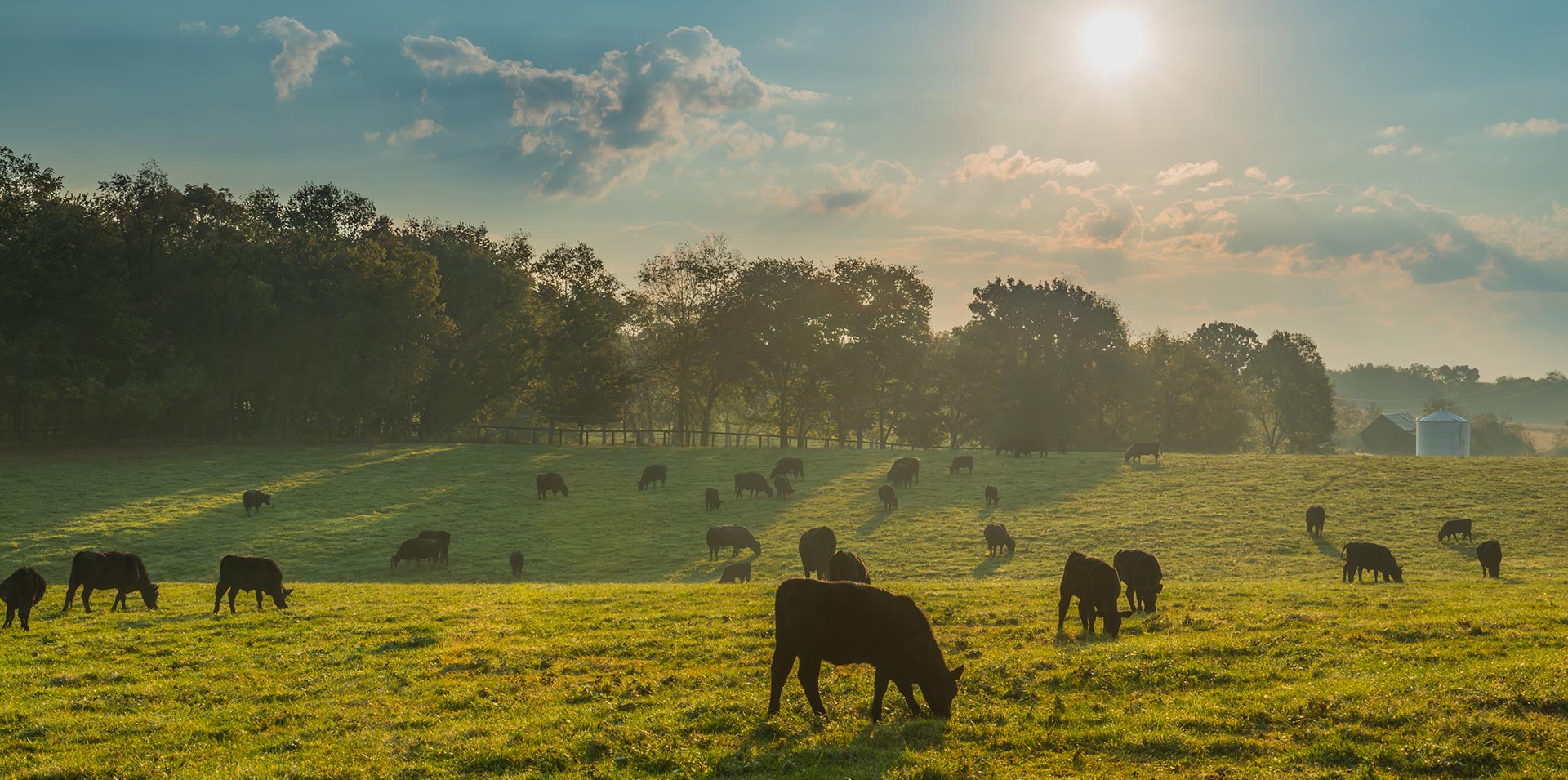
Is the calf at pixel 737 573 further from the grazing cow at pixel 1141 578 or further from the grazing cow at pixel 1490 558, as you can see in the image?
the grazing cow at pixel 1490 558

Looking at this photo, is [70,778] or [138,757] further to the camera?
[138,757]

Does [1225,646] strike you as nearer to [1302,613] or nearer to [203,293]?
[1302,613]

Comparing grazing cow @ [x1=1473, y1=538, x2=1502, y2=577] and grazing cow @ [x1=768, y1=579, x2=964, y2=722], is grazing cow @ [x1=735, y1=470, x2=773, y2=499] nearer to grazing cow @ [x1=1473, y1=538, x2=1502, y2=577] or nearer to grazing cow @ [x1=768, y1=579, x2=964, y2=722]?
grazing cow @ [x1=1473, y1=538, x2=1502, y2=577]

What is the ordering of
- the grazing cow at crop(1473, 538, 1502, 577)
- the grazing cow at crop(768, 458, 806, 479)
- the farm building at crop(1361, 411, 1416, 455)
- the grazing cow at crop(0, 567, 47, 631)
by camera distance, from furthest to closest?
the farm building at crop(1361, 411, 1416, 455), the grazing cow at crop(768, 458, 806, 479), the grazing cow at crop(1473, 538, 1502, 577), the grazing cow at crop(0, 567, 47, 631)

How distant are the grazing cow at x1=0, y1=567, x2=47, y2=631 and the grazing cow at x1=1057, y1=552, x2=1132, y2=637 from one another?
67.1ft

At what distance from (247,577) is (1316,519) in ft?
128

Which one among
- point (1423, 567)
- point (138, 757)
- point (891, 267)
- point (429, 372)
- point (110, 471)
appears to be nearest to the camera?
point (138, 757)

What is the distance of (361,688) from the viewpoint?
12.9 meters

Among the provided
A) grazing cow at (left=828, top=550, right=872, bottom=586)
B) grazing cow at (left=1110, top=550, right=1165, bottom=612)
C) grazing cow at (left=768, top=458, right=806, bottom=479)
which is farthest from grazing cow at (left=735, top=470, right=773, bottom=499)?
grazing cow at (left=1110, top=550, right=1165, bottom=612)

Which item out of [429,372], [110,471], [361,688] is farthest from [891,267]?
[361,688]

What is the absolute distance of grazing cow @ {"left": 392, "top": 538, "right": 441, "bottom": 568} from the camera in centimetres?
3436

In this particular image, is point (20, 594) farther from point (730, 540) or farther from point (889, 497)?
point (889, 497)

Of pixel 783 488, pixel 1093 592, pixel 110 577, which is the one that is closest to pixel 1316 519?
pixel 783 488

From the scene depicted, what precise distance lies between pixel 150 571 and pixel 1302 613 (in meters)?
36.4
